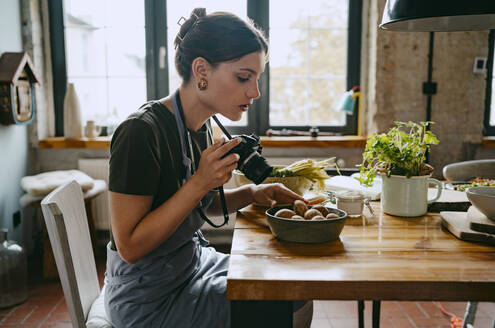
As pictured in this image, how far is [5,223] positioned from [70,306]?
226cm

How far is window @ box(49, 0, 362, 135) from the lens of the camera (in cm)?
378

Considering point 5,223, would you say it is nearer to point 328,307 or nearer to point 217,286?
point 328,307

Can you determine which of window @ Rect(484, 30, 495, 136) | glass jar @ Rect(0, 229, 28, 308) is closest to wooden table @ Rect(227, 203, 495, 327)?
glass jar @ Rect(0, 229, 28, 308)

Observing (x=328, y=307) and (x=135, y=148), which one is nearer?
(x=135, y=148)

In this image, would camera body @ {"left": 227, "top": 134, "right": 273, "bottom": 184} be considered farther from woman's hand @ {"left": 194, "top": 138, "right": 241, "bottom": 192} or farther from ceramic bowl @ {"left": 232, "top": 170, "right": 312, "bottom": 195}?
ceramic bowl @ {"left": 232, "top": 170, "right": 312, "bottom": 195}

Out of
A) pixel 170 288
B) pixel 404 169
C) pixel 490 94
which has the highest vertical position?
pixel 490 94

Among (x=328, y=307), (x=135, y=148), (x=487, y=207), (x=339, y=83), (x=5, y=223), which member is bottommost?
(x=328, y=307)

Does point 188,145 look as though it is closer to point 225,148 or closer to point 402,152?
point 225,148

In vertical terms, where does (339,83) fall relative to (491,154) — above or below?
above

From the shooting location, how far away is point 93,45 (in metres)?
3.82

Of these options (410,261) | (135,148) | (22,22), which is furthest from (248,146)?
(22,22)

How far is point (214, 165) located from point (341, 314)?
1785 millimetres

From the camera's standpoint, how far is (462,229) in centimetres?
123

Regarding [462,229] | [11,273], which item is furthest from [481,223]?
[11,273]
